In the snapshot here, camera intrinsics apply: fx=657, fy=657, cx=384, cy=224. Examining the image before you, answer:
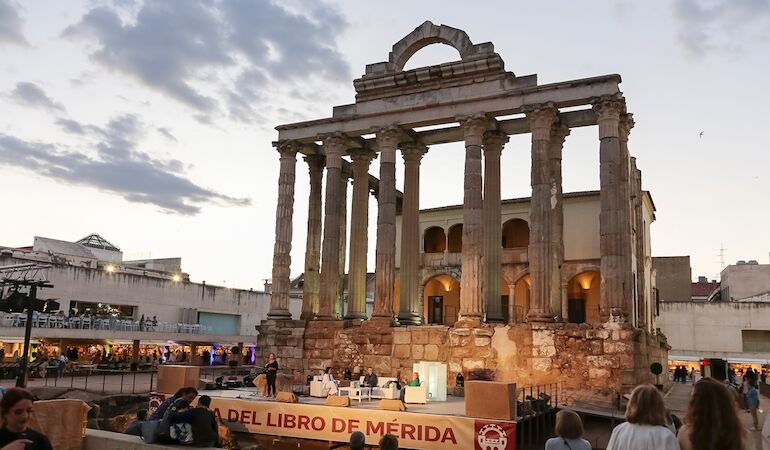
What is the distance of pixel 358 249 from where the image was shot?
107 ft

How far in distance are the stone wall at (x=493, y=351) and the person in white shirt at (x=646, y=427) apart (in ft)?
63.0

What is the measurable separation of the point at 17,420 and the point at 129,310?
141ft

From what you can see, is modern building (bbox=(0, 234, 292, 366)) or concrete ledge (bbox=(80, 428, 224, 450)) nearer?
concrete ledge (bbox=(80, 428, 224, 450))

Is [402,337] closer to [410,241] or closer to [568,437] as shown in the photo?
[410,241]

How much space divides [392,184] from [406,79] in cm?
493

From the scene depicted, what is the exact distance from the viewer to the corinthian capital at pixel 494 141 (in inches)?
1201

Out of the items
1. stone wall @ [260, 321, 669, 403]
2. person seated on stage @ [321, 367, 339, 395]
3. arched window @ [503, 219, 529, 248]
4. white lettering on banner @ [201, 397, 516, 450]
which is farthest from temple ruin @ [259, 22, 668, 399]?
white lettering on banner @ [201, 397, 516, 450]

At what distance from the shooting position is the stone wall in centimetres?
2364

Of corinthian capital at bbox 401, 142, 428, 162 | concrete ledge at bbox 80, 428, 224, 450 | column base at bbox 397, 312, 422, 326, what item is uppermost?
corinthian capital at bbox 401, 142, 428, 162

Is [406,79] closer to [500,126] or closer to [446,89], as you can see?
[446,89]

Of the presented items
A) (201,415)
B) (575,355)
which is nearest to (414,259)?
(575,355)

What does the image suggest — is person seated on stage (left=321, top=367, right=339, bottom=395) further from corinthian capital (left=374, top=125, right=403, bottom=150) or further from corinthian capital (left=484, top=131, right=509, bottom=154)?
corinthian capital (left=484, top=131, right=509, bottom=154)

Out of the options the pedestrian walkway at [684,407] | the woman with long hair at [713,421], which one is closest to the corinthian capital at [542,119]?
the pedestrian walkway at [684,407]

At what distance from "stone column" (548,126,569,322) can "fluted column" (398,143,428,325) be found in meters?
6.60
